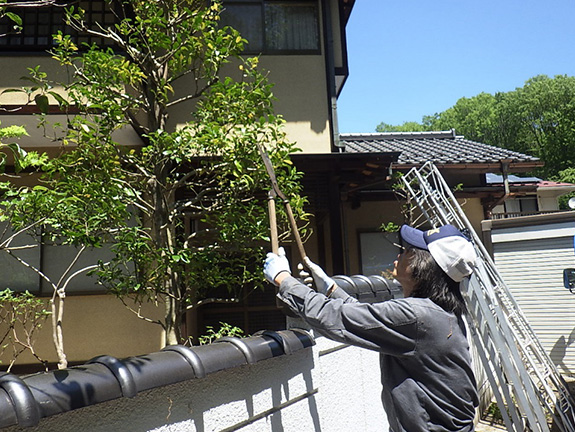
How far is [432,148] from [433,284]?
9807mm

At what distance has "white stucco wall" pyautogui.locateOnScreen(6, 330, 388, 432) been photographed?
→ 181 cm

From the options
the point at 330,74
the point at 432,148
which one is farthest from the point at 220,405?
the point at 432,148

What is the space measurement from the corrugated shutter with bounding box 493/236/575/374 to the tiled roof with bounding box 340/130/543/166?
170 centimetres

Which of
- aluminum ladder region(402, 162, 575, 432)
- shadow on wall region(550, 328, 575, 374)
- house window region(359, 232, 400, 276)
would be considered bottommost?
shadow on wall region(550, 328, 575, 374)

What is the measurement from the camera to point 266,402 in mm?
2645

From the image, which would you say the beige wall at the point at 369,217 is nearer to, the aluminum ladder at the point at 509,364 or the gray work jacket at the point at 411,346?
the aluminum ladder at the point at 509,364

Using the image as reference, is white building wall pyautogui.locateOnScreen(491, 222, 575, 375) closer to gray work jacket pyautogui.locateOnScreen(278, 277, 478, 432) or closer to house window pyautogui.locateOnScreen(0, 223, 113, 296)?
house window pyautogui.locateOnScreen(0, 223, 113, 296)

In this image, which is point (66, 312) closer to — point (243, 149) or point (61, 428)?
point (243, 149)

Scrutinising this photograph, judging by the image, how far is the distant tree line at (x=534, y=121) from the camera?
34562 millimetres

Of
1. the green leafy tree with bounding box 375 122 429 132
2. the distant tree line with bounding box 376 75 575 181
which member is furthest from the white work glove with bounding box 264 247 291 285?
the green leafy tree with bounding box 375 122 429 132

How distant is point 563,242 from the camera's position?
8.76m

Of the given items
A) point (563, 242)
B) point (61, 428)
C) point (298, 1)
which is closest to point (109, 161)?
point (61, 428)

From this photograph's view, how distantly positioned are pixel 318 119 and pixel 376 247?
2.91 metres

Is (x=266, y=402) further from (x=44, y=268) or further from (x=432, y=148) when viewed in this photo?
(x=432, y=148)
